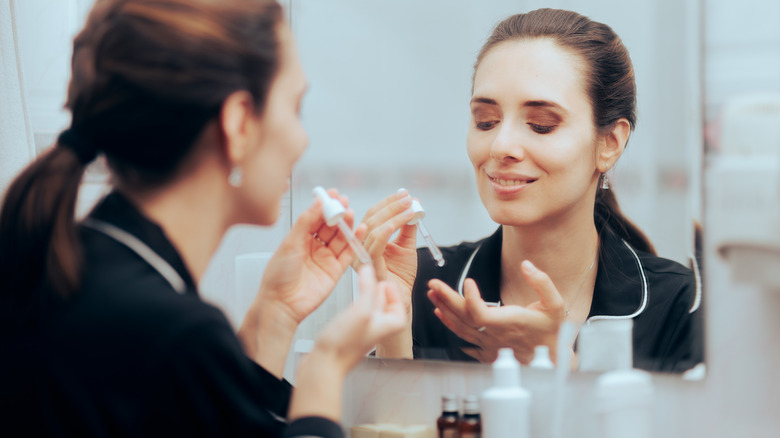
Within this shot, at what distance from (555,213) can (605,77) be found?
0.19m

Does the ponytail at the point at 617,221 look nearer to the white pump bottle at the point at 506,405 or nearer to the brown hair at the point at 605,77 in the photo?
the brown hair at the point at 605,77

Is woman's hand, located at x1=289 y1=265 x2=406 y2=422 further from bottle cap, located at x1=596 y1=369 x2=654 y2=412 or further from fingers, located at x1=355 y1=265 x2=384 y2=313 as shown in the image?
bottle cap, located at x1=596 y1=369 x2=654 y2=412

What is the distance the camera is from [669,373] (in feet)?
2.99

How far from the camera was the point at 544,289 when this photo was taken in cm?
100

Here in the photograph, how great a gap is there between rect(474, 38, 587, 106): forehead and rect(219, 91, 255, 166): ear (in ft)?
1.19

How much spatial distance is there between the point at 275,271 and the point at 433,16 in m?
0.45

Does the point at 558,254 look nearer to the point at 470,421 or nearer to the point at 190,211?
the point at 470,421

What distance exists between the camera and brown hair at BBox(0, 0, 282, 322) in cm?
76

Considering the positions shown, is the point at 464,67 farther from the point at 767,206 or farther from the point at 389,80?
the point at 767,206

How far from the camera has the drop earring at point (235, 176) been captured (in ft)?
2.78

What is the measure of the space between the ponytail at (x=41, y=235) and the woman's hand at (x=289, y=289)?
35 centimetres

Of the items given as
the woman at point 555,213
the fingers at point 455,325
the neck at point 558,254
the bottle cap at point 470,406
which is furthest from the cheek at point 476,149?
the bottle cap at point 470,406

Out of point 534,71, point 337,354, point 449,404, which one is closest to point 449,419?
point 449,404

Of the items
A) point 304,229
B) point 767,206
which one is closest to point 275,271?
point 304,229
